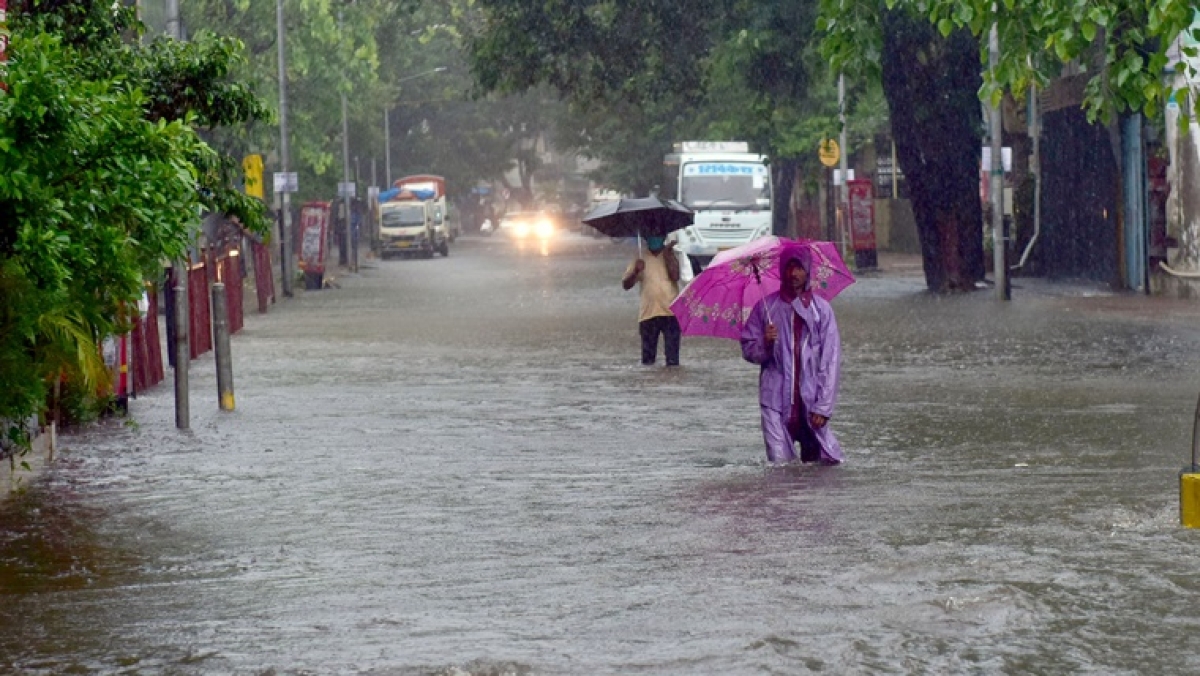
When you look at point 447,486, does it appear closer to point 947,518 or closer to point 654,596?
point 947,518

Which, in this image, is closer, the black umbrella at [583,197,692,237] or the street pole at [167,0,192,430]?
the street pole at [167,0,192,430]

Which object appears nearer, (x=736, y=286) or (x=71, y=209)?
(x=71, y=209)

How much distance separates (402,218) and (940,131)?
40542mm

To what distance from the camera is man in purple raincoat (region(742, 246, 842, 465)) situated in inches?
526

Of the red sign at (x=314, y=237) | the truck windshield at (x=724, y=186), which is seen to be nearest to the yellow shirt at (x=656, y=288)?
the red sign at (x=314, y=237)

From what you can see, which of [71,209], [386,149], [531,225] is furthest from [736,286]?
[531,225]

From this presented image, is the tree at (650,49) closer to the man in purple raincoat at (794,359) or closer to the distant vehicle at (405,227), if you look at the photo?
the man in purple raincoat at (794,359)

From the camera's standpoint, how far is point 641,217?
22.3 meters

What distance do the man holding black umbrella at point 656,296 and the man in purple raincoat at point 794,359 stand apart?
8716mm

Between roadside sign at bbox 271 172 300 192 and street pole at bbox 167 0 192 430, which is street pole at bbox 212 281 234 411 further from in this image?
roadside sign at bbox 271 172 300 192

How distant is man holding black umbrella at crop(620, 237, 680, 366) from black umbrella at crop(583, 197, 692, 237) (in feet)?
0.51

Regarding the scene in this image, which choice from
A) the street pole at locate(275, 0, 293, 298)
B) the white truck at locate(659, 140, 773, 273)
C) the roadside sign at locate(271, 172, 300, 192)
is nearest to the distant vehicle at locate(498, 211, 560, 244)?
the white truck at locate(659, 140, 773, 273)

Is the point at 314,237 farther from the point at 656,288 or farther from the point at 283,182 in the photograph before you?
the point at 656,288

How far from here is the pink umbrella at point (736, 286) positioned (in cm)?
1434
